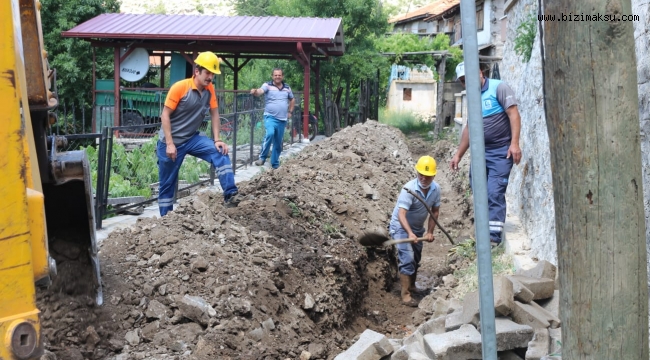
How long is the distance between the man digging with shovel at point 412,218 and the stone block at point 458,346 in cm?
286

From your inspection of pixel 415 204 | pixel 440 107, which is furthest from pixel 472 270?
pixel 440 107

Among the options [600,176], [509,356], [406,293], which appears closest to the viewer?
[600,176]

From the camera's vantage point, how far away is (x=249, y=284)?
6090 millimetres

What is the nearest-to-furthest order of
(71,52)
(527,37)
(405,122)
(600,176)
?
(600,176), (527,37), (71,52), (405,122)

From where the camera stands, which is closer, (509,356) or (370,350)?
(509,356)

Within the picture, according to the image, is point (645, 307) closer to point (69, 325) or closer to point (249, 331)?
point (249, 331)

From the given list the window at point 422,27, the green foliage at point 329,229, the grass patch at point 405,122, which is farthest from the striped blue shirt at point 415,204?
the window at point 422,27

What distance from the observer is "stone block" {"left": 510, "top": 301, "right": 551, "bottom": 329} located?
16.1 feet

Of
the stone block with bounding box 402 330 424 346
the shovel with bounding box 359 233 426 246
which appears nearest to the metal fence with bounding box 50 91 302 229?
the shovel with bounding box 359 233 426 246

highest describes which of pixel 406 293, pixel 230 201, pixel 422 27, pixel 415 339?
pixel 422 27

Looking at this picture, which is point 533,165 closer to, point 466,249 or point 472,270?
point 466,249

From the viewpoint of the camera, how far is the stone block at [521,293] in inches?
199

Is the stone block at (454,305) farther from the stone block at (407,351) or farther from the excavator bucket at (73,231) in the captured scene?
the excavator bucket at (73,231)

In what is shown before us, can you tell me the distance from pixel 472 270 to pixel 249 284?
2.46 m
